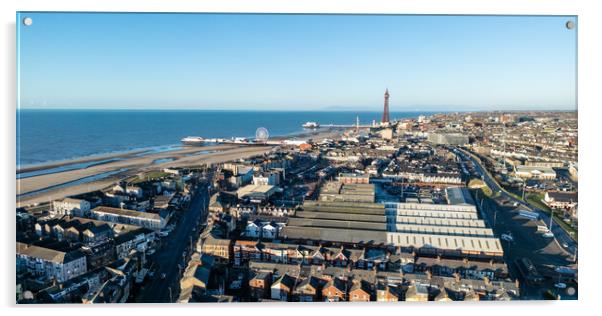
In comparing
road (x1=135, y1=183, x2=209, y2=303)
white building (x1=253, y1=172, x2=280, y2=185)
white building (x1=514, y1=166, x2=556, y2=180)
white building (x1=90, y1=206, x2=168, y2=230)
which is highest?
white building (x1=514, y1=166, x2=556, y2=180)

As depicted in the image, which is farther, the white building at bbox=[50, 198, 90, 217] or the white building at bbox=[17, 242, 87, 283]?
the white building at bbox=[50, 198, 90, 217]

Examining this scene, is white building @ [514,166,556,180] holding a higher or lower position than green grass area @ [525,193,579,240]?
higher

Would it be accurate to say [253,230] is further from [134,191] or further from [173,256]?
[134,191]

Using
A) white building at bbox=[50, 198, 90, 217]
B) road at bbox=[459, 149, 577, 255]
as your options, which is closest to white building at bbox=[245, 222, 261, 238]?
white building at bbox=[50, 198, 90, 217]

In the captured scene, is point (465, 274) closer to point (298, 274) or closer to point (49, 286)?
point (298, 274)

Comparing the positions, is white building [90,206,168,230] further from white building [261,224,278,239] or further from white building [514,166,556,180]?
white building [514,166,556,180]

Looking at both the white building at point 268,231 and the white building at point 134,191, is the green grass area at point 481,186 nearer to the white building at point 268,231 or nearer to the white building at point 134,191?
the white building at point 268,231
